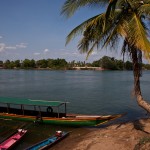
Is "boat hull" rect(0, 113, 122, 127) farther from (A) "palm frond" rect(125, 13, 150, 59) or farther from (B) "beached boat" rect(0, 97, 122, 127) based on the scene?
(A) "palm frond" rect(125, 13, 150, 59)

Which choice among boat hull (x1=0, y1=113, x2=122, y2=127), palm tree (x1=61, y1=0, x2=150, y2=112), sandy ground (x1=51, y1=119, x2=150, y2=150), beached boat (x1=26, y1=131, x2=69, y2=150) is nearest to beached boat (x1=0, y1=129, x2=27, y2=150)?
beached boat (x1=26, y1=131, x2=69, y2=150)

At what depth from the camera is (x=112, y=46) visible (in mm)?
11945

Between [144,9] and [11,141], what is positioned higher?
[144,9]

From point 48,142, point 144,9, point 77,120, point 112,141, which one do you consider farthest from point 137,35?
point 77,120

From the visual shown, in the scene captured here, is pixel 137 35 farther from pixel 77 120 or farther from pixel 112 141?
pixel 77 120

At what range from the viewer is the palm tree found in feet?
33.5

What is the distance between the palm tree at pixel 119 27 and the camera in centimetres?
1021

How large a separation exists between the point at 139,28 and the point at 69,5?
3.21 m

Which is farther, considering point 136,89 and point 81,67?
point 81,67

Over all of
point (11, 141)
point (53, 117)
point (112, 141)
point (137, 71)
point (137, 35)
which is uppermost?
point (137, 35)

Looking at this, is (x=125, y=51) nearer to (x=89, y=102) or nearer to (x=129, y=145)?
(x=129, y=145)

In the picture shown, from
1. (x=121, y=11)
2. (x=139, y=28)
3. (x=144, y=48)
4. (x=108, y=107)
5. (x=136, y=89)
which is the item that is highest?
(x=121, y=11)

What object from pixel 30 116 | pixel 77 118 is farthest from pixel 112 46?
pixel 30 116

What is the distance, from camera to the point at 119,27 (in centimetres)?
1089
